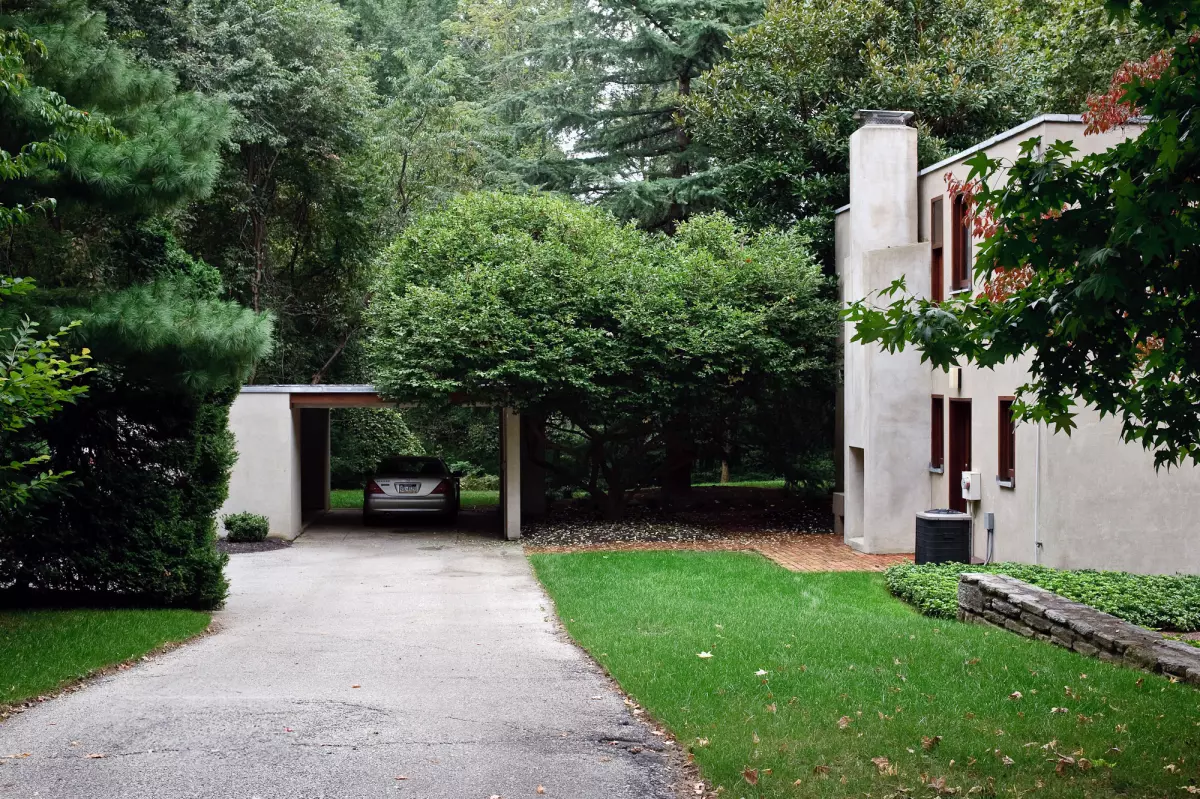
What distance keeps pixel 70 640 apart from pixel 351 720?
4318 millimetres

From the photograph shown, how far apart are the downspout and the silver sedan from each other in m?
12.0

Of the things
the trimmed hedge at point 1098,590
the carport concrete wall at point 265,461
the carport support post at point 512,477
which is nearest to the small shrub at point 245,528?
the carport concrete wall at point 265,461

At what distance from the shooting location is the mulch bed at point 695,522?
20406mm

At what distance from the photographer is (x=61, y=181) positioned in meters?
10.3

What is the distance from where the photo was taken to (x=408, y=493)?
74.0ft

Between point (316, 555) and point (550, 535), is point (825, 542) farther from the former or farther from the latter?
point (316, 555)

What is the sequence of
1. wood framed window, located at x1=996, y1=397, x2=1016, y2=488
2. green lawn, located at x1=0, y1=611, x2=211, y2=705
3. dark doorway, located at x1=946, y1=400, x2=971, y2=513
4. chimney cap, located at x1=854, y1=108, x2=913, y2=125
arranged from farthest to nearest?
chimney cap, located at x1=854, y1=108, x2=913, y2=125
dark doorway, located at x1=946, y1=400, x2=971, y2=513
wood framed window, located at x1=996, y1=397, x2=1016, y2=488
green lawn, located at x1=0, y1=611, x2=211, y2=705

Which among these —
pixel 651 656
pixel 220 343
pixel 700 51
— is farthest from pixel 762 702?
pixel 700 51

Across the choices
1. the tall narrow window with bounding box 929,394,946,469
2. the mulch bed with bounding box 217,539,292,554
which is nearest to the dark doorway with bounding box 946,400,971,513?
the tall narrow window with bounding box 929,394,946,469

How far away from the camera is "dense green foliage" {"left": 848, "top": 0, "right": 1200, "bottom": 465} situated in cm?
506

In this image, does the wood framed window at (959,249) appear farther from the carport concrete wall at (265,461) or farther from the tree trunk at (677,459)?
the carport concrete wall at (265,461)

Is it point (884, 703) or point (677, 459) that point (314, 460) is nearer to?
point (677, 459)

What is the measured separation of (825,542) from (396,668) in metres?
12.0

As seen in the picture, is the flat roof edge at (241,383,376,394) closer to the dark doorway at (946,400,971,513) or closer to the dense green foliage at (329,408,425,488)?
the dark doorway at (946,400,971,513)
